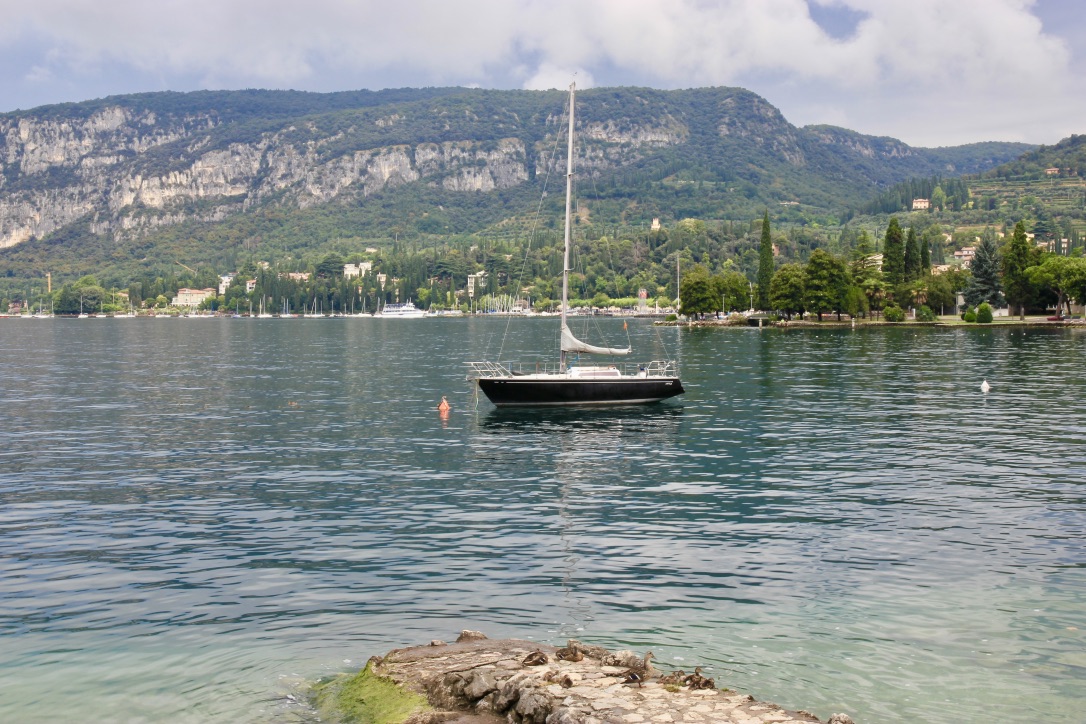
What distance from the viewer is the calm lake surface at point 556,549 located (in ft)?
52.1

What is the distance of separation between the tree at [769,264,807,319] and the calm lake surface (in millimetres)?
124818

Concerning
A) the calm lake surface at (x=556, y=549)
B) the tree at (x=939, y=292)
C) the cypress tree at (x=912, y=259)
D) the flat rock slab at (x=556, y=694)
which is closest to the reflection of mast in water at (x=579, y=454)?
the calm lake surface at (x=556, y=549)

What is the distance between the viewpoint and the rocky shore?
471 inches

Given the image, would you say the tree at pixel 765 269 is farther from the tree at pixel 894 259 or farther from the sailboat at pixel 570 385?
the sailboat at pixel 570 385

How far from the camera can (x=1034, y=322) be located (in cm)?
15538

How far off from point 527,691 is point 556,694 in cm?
40

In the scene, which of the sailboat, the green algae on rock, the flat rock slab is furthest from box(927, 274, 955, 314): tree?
the green algae on rock

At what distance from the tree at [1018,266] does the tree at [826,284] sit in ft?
93.8

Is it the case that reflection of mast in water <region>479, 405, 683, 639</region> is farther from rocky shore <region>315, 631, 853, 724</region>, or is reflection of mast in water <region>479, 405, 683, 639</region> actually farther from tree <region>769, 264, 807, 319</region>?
tree <region>769, 264, 807, 319</region>

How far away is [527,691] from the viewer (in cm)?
1230

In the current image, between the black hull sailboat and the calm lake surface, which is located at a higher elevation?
the black hull sailboat

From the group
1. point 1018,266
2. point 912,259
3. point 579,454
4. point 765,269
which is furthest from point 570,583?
point 912,259

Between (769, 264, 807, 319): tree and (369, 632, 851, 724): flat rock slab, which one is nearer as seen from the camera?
(369, 632, 851, 724): flat rock slab

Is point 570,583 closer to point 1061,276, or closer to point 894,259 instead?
point 1061,276
